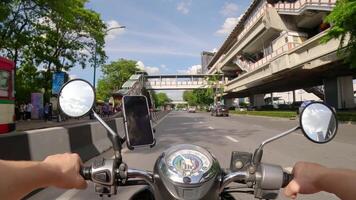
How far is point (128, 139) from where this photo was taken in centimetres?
339

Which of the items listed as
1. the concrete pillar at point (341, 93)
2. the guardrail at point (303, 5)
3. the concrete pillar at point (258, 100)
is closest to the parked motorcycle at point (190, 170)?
Answer: the guardrail at point (303, 5)

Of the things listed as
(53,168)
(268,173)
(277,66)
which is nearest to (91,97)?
(53,168)

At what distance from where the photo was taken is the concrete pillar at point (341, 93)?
40.7 meters

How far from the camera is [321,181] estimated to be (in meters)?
2.04

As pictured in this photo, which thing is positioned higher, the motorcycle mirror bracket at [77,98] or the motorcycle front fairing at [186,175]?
the motorcycle mirror bracket at [77,98]

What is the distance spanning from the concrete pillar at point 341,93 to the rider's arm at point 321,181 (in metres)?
39.5

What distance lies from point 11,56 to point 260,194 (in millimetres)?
36612

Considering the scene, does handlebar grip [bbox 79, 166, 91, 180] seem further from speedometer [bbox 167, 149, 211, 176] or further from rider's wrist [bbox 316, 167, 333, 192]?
rider's wrist [bbox 316, 167, 333, 192]

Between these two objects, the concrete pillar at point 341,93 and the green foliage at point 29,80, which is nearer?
the concrete pillar at point 341,93

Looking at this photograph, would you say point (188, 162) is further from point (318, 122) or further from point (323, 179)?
point (318, 122)

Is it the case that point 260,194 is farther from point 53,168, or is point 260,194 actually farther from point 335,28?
point 335,28

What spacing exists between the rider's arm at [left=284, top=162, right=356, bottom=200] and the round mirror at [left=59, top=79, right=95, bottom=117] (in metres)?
1.40

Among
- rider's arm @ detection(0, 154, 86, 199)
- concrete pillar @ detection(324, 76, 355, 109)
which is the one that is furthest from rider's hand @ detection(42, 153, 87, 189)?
concrete pillar @ detection(324, 76, 355, 109)

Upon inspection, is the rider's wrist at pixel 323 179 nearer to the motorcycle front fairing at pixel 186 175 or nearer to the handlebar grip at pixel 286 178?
the handlebar grip at pixel 286 178
